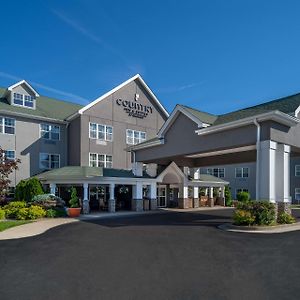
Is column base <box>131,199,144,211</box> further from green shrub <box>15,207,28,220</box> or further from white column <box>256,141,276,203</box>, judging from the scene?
white column <box>256,141,276,203</box>

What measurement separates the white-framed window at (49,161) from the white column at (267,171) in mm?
21135

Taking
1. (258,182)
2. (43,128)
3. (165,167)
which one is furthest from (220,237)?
(43,128)

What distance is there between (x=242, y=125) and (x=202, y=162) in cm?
1343

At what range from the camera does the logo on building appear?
35.2m

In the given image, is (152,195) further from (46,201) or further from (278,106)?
(278,106)

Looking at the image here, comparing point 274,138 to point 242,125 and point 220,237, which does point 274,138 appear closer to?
point 242,125

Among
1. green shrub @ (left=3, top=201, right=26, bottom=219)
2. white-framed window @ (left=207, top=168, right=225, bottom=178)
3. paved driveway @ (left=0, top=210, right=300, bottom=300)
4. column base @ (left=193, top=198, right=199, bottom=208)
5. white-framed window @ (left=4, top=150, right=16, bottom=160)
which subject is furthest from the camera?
white-framed window @ (left=207, top=168, right=225, bottom=178)

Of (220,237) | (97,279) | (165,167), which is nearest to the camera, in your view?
(97,279)

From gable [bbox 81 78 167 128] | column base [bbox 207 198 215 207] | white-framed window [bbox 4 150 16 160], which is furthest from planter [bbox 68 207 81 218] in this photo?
column base [bbox 207 198 215 207]

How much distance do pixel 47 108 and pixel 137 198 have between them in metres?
13.8

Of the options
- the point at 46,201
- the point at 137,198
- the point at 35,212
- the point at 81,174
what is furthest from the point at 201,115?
the point at 46,201

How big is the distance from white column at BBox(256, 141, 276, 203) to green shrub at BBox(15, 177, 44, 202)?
56.0 ft

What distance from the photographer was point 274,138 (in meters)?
17.6

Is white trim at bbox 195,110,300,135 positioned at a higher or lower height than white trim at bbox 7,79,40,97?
lower
